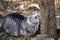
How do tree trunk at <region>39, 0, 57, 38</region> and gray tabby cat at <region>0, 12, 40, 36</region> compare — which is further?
gray tabby cat at <region>0, 12, 40, 36</region>

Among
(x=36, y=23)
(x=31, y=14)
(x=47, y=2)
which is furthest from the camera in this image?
(x=31, y=14)

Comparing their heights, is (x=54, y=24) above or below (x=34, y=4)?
below

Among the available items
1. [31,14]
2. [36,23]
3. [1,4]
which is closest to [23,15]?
[31,14]

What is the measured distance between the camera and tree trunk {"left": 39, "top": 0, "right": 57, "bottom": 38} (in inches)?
126

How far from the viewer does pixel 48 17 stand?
10.7 ft

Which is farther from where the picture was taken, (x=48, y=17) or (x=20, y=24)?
(x=20, y=24)

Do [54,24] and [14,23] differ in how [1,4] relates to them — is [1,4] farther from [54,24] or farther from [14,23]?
[54,24]

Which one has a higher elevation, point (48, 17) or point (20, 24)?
point (48, 17)

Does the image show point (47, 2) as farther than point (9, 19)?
No

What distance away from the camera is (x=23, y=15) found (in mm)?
3969

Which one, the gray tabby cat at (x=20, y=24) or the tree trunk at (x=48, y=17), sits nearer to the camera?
the tree trunk at (x=48, y=17)

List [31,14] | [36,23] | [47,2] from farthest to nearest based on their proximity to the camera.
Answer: [31,14], [36,23], [47,2]

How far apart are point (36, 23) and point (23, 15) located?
40 cm

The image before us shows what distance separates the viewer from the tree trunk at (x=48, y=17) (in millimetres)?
3195
